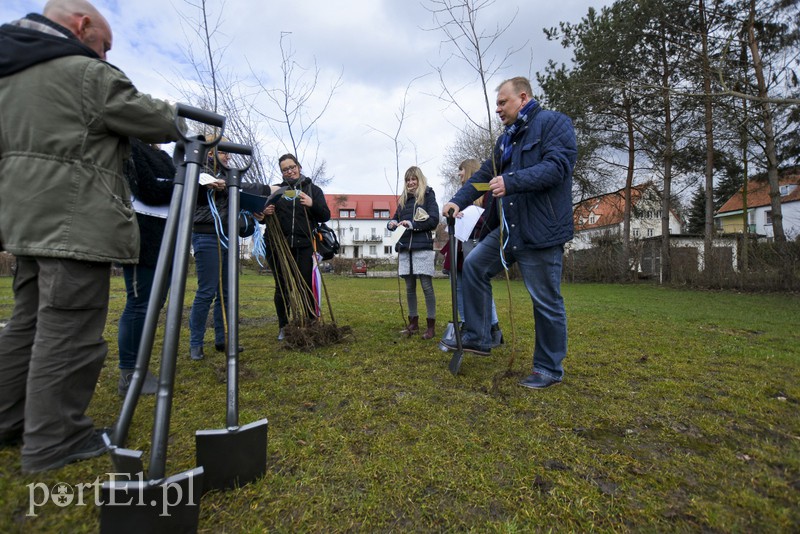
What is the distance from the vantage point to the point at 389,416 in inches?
89.7

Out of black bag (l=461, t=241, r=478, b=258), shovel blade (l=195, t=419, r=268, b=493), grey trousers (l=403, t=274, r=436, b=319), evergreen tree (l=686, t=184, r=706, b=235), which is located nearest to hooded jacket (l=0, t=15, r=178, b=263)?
shovel blade (l=195, t=419, r=268, b=493)

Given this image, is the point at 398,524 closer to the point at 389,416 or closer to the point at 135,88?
the point at 389,416

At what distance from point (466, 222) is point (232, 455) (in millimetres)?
2824

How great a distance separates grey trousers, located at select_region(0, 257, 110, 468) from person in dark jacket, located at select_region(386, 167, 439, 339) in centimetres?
299

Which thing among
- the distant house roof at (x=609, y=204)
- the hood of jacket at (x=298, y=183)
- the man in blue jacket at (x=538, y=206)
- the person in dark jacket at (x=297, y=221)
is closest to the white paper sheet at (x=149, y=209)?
the person in dark jacket at (x=297, y=221)

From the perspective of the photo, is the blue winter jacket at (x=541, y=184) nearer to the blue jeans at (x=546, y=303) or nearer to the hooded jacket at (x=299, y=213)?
the blue jeans at (x=546, y=303)

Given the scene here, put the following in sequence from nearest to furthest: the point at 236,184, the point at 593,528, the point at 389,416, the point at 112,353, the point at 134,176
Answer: the point at 593,528, the point at 236,184, the point at 389,416, the point at 134,176, the point at 112,353

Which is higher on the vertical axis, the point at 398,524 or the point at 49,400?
the point at 49,400

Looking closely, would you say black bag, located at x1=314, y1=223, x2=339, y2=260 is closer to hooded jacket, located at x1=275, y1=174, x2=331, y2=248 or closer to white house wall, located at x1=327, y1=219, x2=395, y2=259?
hooded jacket, located at x1=275, y1=174, x2=331, y2=248

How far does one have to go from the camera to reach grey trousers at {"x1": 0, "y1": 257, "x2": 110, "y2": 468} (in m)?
1.65

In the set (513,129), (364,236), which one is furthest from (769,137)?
(364,236)

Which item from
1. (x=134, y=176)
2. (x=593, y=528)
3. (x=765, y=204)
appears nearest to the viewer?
(x=593, y=528)

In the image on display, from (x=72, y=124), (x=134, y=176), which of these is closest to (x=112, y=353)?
(x=134, y=176)

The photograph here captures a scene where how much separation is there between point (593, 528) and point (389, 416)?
3.79 feet
